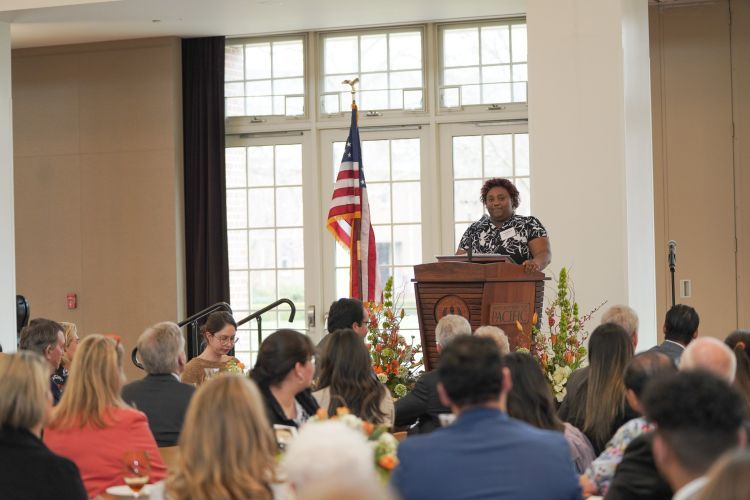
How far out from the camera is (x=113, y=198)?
10156 mm

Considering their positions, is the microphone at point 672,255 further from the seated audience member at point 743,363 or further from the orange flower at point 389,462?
the orange flower at point 389,462

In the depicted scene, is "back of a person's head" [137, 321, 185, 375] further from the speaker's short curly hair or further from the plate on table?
the speaker's short curly hair

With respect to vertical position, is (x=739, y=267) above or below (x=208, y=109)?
below

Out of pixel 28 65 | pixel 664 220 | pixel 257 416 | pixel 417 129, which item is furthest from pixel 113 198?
pixel 257 416

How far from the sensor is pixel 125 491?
3.45 m

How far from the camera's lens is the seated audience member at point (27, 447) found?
3.00 meters

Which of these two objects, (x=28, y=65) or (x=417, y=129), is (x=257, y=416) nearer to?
(x=417, y=129)

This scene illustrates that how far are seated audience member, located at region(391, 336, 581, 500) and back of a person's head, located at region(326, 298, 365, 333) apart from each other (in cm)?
323

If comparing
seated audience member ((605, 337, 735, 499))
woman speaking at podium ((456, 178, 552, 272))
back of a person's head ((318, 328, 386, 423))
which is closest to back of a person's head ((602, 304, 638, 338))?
woman speaking at podium ((456, 178, 552, 272))

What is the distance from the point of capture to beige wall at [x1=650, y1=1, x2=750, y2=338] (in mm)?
9219

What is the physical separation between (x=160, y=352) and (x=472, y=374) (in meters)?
2.08

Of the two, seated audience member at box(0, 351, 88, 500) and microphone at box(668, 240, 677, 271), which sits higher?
microphone at box(668, 240, 677, 271)

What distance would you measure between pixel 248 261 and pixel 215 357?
12.9ft

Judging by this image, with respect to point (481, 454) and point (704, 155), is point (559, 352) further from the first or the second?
point (704, 155)
